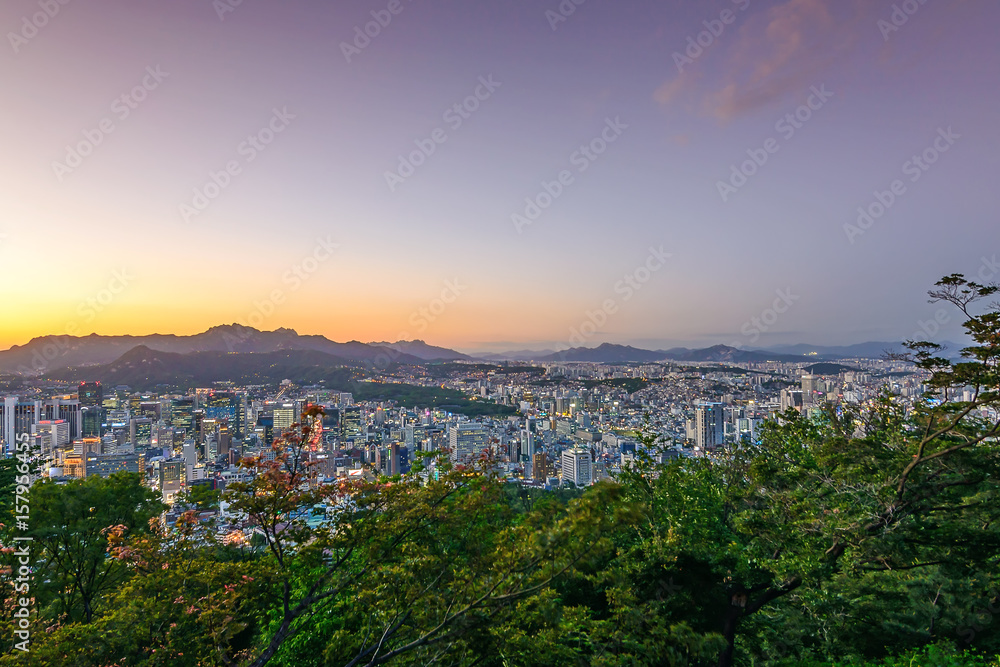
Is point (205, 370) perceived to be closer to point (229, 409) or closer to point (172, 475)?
point (229, 409)

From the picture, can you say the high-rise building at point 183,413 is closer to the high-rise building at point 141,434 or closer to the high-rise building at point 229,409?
the high-rise building at point 229,409

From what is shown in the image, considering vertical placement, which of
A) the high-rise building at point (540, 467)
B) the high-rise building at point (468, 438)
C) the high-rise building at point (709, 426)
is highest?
the high-rise building at point (709, 426)

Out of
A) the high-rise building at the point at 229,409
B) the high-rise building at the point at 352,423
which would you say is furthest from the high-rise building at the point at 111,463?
the high-rise building at the point at 352,423

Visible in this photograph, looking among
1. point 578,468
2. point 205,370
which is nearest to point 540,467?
point 578,468

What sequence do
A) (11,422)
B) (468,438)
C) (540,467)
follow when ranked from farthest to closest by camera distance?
(468,438) → (540,467) → (11,422)

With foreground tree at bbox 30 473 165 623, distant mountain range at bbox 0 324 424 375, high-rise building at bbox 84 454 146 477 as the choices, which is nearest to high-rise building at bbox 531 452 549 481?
high-rise building at bbox 84 454 146 477

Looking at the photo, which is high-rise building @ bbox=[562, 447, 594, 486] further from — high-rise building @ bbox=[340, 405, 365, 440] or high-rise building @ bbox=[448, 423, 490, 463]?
high-rise building @ bbox=[340, 405, 365, 440]

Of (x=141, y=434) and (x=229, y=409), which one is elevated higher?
(x=229, y=409)

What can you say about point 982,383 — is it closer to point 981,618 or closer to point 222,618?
point 981,618

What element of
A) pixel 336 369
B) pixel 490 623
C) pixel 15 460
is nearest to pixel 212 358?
pixel 336 369
